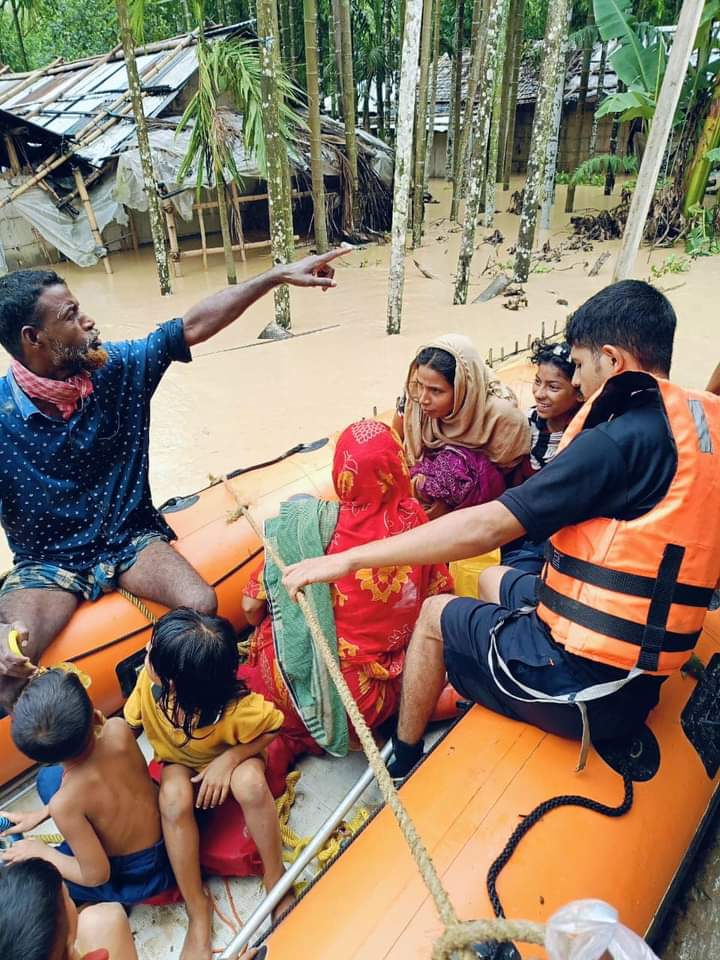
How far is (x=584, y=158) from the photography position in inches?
701

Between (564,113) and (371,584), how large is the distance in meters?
20.5

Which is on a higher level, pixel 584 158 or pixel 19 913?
pixel 19 913

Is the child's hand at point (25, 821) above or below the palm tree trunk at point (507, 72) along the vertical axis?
below

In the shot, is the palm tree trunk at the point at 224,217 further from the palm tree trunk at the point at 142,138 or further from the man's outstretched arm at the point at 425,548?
the man's outstretched arm at the point at 425,548

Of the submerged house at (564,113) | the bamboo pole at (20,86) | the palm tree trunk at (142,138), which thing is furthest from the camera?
the submerged house at (564,113)

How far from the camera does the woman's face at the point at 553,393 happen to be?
2768 mm

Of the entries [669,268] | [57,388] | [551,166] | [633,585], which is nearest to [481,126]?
[669,268]

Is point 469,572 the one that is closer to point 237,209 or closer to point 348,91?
point 237,209

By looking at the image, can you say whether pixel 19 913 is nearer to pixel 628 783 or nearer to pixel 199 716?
pixel 199 716

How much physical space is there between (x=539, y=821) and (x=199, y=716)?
3.12 ft

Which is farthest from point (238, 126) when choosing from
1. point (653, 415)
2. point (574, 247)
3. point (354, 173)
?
point (653, 415)

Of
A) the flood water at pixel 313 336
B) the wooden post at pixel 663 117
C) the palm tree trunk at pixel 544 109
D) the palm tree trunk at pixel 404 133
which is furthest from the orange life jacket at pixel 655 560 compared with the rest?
the palm tree trunk at pixel 544 109

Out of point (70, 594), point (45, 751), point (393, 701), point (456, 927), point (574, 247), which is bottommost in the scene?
point (574, 247)

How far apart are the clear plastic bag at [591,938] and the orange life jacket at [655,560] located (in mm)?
669
